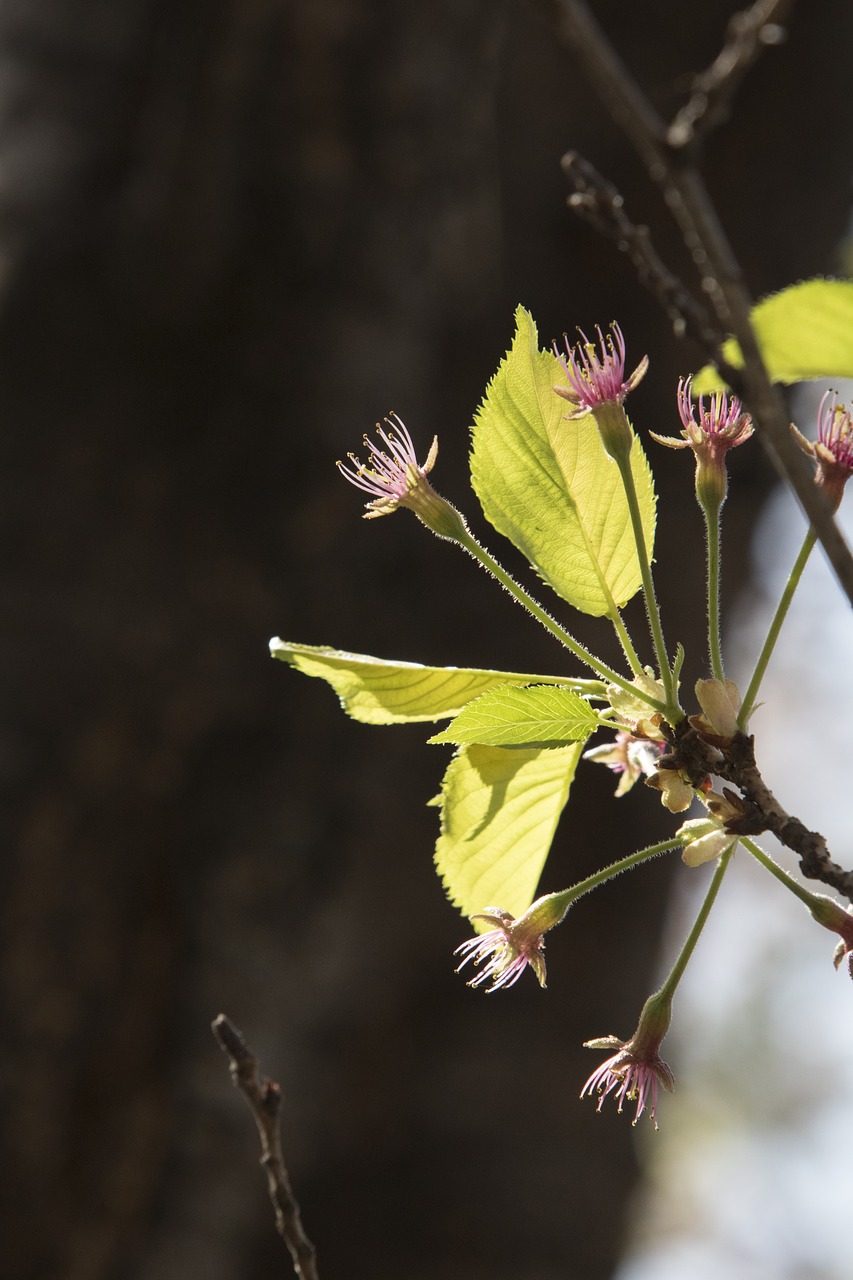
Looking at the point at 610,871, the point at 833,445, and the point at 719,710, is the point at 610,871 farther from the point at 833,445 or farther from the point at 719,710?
the point at 833,445

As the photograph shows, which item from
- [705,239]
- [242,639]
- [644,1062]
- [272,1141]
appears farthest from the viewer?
[242,639]

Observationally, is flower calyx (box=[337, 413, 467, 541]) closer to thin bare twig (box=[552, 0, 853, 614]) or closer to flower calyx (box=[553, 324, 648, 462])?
flower calyx (box=[553, 324, 648, 462])

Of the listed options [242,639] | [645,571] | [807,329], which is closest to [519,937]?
[645,571]

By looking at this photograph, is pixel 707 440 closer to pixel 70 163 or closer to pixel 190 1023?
pixel 190 1023

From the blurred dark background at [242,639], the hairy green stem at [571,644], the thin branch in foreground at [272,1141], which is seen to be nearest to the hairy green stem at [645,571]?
the hairy green stem at [571,644]

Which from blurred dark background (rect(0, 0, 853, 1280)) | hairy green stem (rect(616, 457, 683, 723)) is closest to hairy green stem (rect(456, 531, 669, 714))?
hairy green stem (rect(616, 457, 683, 723))

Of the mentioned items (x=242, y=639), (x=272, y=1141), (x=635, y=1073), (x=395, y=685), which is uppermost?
(x=242, y=639)
